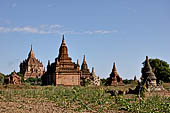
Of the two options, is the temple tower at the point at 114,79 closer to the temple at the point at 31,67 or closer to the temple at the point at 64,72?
the temple at the point at 64,72

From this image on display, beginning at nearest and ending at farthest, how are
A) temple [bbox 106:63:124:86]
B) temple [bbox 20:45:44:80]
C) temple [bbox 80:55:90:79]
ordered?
temple [bbox 106:63:124:86], temple [bbox 80:55:90:79], temple [bbox 20:45:44:80]

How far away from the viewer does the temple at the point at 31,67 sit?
277 ft

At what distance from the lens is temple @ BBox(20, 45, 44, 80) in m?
84.4

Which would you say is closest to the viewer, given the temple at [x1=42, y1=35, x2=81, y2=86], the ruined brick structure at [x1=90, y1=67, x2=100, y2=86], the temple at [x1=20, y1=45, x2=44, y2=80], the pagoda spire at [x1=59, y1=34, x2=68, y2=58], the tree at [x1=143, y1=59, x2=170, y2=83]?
the temple at [x1=42, y1=35, x2=81, y2=86]

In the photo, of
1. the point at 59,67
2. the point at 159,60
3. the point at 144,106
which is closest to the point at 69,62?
the point at 59,67

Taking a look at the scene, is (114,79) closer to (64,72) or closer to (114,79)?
(114,79)

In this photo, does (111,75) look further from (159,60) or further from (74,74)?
(159,60)

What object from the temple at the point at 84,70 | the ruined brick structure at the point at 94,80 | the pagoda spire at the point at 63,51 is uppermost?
the pagoda spire at the point at 63,51

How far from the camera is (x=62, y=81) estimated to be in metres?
41.9

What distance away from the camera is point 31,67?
8569 cm

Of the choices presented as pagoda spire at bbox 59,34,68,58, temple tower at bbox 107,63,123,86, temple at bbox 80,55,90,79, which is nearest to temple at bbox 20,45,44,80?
temple at bbox 80,55,90,79

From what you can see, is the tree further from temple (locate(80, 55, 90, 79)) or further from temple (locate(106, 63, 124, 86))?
temple (locate(80, 55, 90, 79))

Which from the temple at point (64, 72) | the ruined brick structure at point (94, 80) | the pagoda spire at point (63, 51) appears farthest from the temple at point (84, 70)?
the temple at point (64, 72)

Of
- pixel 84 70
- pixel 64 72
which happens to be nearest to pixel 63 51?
pixel 64 72
